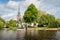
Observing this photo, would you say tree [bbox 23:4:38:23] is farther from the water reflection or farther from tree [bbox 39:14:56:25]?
the water reflection

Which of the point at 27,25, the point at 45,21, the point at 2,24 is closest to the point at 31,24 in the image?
the point at 27,25

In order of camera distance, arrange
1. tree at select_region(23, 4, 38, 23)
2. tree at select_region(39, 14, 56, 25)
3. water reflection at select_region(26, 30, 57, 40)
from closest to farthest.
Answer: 1. water reflection at select_region(26, 30, 57, 40)
2. tree at select_region(23, 4, 38, 23)
3. tree at select_region(39, 14, 56, 25)

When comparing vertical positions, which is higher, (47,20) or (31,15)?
(31,15)

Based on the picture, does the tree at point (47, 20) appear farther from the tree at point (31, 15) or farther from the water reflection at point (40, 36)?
the water reflection at point (40, 36)

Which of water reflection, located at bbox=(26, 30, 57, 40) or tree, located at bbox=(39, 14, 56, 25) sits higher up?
tree, located at bbox=(39, 14, 56, 25)

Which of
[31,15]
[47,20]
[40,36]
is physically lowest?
[40,36]

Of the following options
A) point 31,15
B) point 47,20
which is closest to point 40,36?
point 31,15

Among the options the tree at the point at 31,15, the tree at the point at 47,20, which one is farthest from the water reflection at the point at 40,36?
the tree at the point at 47,20

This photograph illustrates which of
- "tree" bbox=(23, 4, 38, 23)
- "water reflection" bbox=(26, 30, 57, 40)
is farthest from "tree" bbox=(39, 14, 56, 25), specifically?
"water reflection" bbox=(26, 30, 57, 40)

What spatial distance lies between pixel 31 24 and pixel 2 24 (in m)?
18.6

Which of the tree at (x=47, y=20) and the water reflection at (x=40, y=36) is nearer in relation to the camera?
the water reflection at (x=40, y=36)

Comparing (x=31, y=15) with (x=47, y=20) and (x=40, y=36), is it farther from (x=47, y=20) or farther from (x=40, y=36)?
(x=40, y=36)

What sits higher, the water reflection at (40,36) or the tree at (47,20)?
the tree at (47,20)

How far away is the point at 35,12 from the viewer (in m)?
76.4
